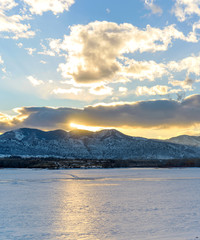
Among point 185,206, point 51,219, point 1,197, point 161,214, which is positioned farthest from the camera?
point 1,197

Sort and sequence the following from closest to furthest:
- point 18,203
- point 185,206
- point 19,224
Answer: point 19,224 < point 185,206 < point 18,203

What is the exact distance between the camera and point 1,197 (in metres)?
33.7

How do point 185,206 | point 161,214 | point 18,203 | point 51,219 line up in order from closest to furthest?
1. point 51,219
2. point 161,214
3. point 185,206
4. point 18,203

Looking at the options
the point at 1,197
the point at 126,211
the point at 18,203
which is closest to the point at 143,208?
the point at 126,211

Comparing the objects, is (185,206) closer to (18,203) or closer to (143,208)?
(143,208)

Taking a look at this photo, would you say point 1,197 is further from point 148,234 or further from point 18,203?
point 148,234

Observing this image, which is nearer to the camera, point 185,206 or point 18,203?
point 185,206

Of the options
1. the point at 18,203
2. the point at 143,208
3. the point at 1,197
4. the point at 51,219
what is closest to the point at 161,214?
the point at 143,208

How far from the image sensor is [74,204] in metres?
29.0

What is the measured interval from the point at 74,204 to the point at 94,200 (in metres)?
3.26

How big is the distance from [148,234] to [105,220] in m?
5.05

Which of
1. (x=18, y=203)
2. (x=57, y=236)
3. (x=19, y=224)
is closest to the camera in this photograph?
(x=57, y=236)

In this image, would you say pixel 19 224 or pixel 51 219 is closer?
pixel 19 224

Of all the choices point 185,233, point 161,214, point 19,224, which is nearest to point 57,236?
point 19,224
